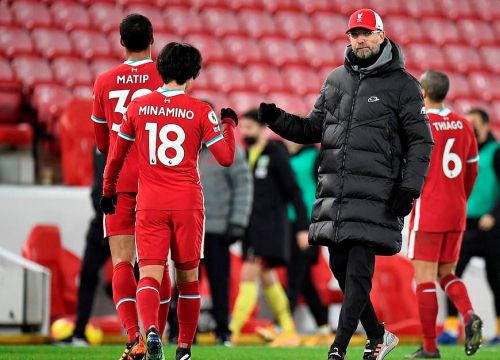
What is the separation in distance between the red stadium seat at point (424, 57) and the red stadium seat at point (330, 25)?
99cm

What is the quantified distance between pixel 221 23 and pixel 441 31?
3.63 metres

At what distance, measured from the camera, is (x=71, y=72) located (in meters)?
13.2

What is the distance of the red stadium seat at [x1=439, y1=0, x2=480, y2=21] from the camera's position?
679 inches

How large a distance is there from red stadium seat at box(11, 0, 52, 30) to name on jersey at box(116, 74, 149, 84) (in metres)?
8.30

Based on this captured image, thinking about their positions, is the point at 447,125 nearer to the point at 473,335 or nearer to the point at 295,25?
the point at 473,335

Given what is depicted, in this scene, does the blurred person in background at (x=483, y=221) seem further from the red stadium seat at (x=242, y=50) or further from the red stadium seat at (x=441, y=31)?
the red stadium seat at (x=441, y=31)

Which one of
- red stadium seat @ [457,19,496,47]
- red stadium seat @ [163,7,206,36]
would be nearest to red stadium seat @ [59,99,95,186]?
red stadium seat @ [163,7,206,36]

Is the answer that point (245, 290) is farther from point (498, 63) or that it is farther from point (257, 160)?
point (498, 63)

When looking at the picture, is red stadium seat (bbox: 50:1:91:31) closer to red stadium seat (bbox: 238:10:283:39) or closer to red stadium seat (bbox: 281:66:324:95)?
red stadium seat (bbox: 238:10:283:39)

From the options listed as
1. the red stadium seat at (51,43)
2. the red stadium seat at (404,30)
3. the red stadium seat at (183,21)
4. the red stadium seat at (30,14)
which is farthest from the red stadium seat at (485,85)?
the red stadium seat at (30,14)

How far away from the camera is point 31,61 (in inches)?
515

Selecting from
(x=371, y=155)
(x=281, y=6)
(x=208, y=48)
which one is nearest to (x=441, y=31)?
(x=281, y=6)

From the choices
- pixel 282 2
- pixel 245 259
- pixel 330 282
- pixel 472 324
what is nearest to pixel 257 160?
pixel 245 259

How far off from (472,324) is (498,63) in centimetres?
1013
